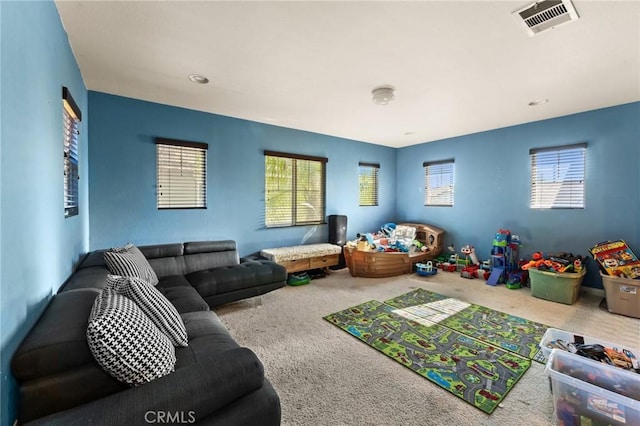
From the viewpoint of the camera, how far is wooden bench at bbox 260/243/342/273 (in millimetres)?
4184

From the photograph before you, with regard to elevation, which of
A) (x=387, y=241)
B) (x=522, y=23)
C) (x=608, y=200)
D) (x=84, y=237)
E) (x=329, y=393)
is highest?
(x=522, y=23)

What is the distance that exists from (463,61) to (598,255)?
310cm

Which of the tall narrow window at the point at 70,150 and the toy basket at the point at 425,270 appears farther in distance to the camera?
the toy basket at the point at 425,270

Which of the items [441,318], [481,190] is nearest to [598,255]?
[481,190]

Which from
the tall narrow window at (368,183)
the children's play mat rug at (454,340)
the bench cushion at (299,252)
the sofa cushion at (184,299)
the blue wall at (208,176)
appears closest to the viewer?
the children's play mat rug at (454,340)

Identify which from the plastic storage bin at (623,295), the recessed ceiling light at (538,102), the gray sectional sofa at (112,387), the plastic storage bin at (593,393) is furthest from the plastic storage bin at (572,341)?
the recessed ceiling light at (538,102)

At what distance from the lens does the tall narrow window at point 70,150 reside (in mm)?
2086

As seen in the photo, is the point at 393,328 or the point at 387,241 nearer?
the point at 393,328

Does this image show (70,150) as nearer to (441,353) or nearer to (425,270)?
(441,353)

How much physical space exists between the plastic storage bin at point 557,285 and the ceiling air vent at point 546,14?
9.99 ft

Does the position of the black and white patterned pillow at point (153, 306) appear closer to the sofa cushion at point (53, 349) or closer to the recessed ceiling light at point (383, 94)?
the sofa cushion at point (53, 349)

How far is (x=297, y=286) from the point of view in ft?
13.7

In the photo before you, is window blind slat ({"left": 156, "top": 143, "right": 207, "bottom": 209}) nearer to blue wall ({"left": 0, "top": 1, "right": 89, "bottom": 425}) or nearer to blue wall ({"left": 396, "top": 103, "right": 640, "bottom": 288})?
blue wall ({"left": 0, "top": 1, "right": 89, "bottom": 425})

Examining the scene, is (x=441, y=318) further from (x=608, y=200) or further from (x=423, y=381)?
(x=608, y=200)
